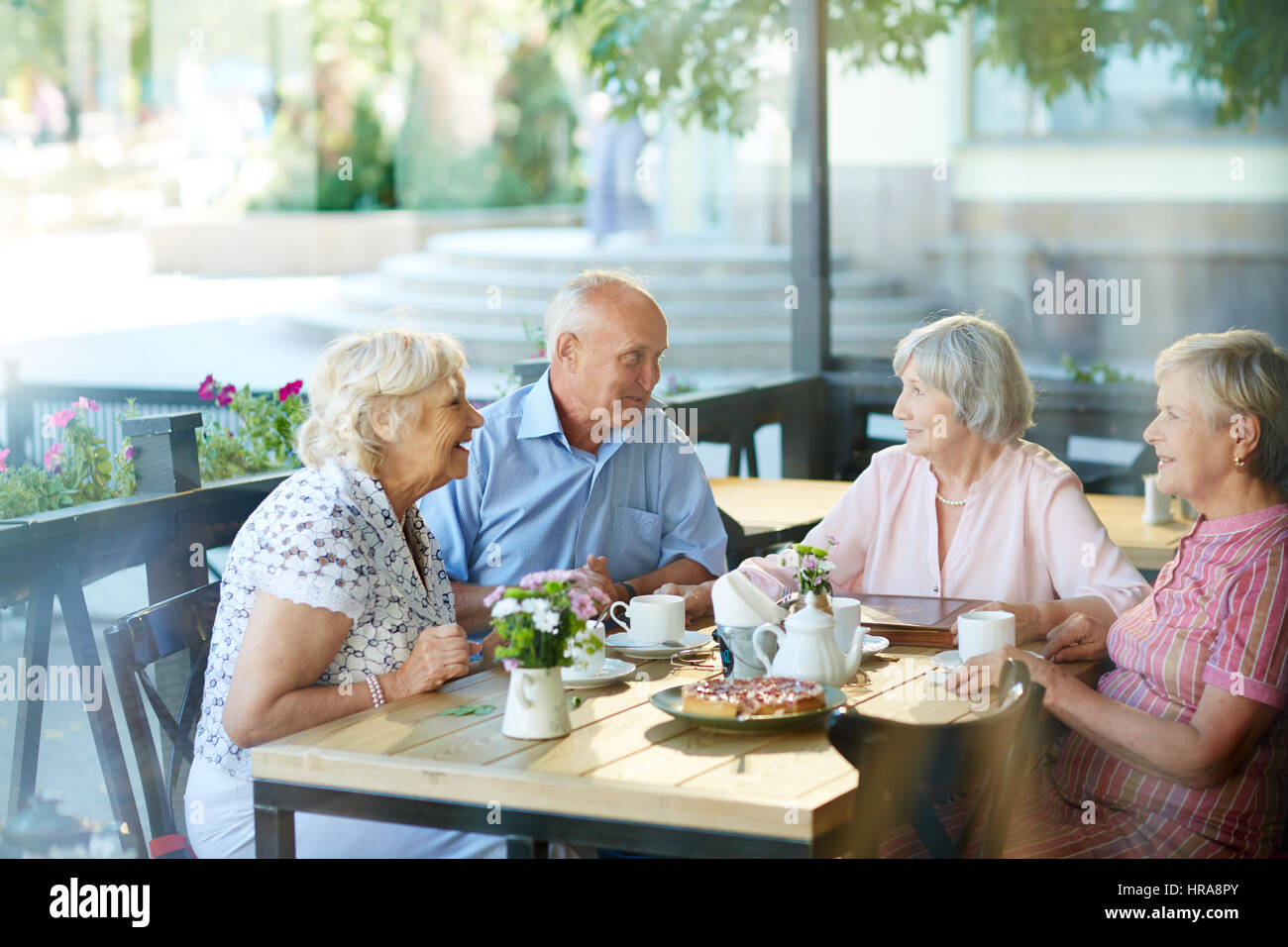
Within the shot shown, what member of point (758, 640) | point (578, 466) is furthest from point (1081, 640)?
point (578, 466)

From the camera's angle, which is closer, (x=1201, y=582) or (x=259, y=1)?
(x=1201, y=582)

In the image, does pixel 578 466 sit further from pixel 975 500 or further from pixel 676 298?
pixel 676 298

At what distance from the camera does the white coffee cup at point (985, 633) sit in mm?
2416

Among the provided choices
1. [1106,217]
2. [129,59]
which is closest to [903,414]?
A: [1106,217]

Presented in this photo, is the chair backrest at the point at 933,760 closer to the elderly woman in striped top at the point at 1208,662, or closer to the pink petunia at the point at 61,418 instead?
the elderly woman in striped top at the point at 1208,662

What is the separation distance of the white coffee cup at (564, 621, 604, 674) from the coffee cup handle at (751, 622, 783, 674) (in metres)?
0.24

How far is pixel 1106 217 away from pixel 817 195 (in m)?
6.59

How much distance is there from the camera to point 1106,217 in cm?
1184

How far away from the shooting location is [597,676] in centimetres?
237

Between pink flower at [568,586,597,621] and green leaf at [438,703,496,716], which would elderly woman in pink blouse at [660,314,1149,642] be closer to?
green leaf at [438,703,496,716]

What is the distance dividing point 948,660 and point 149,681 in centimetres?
139
